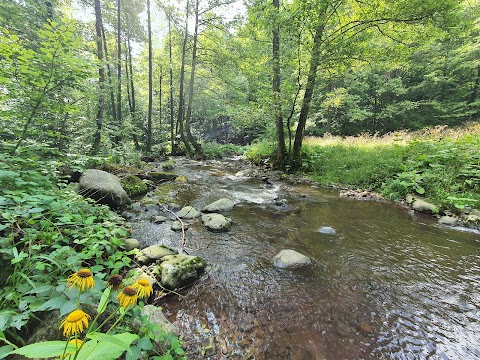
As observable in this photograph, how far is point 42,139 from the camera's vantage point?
253 inches

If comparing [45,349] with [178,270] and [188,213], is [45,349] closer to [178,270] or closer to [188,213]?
[178,270]

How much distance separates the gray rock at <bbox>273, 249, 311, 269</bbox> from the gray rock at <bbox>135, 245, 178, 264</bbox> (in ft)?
5.24

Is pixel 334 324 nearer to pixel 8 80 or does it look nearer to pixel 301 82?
pixel 8 80

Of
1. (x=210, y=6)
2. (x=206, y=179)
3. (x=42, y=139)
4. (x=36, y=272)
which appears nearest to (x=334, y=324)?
(x=36, y=272)

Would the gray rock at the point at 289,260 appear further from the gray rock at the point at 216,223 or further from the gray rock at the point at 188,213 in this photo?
the gray rock at the point at 188,213

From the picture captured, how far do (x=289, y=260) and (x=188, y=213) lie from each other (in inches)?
103

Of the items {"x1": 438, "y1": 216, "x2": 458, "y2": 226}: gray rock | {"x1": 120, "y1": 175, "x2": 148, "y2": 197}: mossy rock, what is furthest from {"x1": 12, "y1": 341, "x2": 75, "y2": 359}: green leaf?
{"x1": 438, "y1": 216, "x2": 458, "y2": 226}: gray rock

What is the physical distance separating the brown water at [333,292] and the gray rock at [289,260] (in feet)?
0.41

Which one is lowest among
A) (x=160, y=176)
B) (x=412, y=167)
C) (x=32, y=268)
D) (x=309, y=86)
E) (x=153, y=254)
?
(x=153, y=254)

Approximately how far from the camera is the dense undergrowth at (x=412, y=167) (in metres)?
5.87

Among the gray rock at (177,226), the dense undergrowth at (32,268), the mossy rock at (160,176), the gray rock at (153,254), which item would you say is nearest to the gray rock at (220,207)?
the gray rock at (177,226)

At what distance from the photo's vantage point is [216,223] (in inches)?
180

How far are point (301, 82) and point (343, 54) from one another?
5.45 feet

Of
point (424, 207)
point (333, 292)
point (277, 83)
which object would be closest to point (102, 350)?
point (333, 292)
